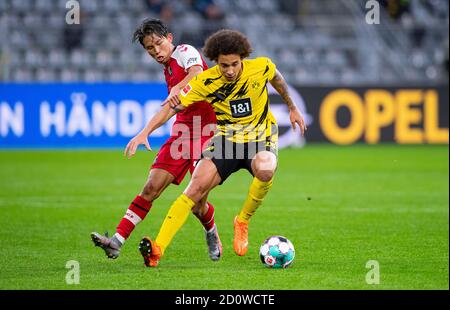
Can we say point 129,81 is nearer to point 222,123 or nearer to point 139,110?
point 139,110

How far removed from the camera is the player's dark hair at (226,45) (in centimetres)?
785

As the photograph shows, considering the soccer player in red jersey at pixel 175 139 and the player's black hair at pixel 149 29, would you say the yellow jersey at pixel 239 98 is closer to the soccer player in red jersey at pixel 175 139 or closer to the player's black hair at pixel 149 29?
the soccer player in red jersey at pixel 175 139

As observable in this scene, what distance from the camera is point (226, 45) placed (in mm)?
7844

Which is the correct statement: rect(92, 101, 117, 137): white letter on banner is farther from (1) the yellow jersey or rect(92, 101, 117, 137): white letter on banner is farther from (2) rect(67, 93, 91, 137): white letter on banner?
(1) the yellow jersey

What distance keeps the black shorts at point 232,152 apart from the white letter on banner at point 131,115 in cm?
1253

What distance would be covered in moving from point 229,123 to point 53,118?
1282 centimetres

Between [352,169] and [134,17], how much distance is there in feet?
26.4

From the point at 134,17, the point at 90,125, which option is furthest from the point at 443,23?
the point at 90,125

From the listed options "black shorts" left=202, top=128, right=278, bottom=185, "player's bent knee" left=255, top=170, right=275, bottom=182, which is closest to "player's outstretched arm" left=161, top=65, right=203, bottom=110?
"black shorts" left=202, top=128, right=278, bottom=185

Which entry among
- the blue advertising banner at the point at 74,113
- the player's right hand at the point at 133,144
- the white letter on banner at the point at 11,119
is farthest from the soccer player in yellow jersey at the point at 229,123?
the white letter on banner at the point at 11,119

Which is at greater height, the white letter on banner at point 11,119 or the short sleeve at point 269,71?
Result: the white letter on banner at point 11,119

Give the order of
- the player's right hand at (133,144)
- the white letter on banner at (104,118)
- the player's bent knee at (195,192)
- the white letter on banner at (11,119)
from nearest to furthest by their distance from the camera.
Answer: the player's right hand at (133,144), the player's bent knee at (195,192), the white letter on banner at (11,119), the white letter on banner at (104,118)

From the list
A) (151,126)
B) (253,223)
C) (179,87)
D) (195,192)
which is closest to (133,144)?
(151,126)

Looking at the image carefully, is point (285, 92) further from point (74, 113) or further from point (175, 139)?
point (74, 113)
